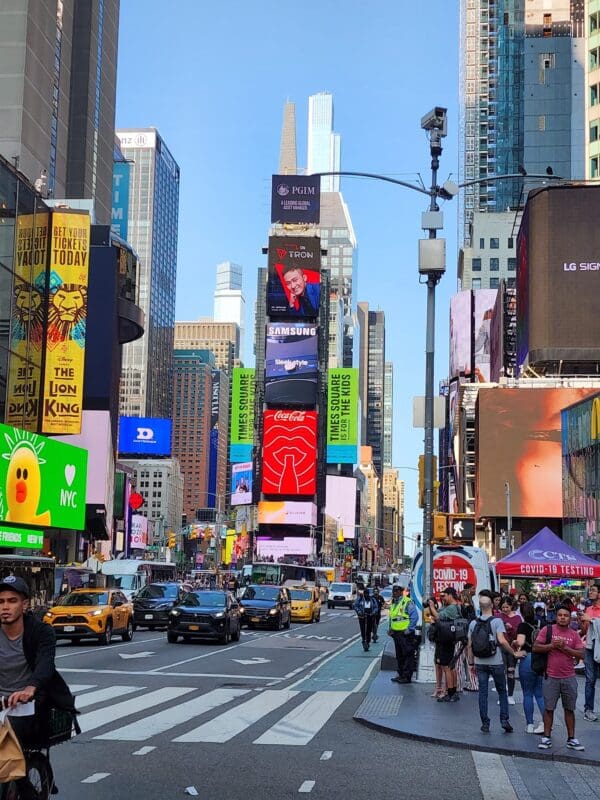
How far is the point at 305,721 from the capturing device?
14.3m

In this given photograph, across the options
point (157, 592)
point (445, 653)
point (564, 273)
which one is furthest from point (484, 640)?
point (564, 273)

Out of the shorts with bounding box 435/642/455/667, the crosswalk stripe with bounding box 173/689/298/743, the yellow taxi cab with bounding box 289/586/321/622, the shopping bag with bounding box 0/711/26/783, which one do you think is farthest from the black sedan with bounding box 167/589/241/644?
the shopping bag with bounding box 0/711/26/783

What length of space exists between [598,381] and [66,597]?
207 feet

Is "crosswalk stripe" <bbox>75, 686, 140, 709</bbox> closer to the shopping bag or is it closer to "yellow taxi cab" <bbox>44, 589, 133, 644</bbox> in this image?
the shopping bag

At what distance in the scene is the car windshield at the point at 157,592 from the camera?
1636 inches

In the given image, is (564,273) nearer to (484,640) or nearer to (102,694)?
(102,694)

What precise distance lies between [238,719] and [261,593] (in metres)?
26.9

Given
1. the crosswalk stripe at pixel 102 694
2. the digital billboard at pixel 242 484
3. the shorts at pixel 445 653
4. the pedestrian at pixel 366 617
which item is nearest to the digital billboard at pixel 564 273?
the pedestrian at pixel 366 617

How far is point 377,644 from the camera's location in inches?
1335

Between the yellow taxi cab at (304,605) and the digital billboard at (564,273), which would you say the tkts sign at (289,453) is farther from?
the yellow taxi cab at (304,605)

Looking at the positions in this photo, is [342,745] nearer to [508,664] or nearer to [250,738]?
[250,738]

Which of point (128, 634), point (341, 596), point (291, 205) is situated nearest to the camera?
point (128, 634)

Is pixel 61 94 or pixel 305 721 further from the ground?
pixel 61 94

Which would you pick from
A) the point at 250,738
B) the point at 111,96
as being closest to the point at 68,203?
the point at 111,96
